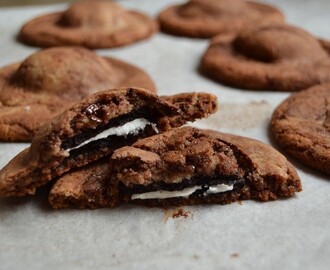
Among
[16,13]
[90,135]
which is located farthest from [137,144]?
[16,13]

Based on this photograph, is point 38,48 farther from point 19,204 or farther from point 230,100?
point 19,204

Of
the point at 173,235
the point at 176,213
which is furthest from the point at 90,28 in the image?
the point at 173,235

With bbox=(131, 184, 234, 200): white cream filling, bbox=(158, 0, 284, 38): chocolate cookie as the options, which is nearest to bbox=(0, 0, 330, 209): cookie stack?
bbox=(131, 184, 234, 200): white cream filling

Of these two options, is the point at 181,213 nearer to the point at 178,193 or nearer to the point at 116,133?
the point at 178,193

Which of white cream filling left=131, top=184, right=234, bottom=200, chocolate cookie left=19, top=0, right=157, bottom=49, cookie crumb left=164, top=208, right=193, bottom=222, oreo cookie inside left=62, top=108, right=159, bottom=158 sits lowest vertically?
chocolate cookie left=19, top=0, right=157, bottom=49

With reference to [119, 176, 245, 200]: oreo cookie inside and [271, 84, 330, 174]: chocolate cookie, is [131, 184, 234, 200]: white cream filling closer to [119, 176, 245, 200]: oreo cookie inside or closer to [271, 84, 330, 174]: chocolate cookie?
[119, 176, 245, 200]: oreo cookie inside

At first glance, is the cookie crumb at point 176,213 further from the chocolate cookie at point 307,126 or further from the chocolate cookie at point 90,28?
the chocolate cookie at point 90,28
